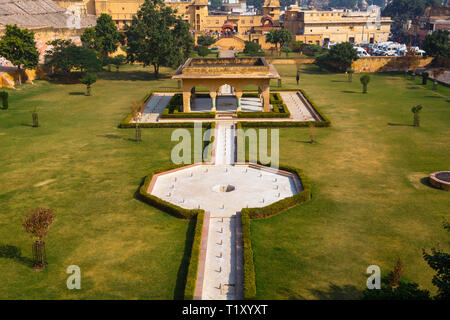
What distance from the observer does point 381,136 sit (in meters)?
36.8

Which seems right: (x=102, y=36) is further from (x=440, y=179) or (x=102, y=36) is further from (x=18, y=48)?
(x=440, y=179)

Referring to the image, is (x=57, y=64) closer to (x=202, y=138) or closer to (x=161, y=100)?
(x=161, y=100)

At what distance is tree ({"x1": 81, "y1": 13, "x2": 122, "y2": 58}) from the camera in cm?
7769

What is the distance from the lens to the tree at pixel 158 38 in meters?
61.3

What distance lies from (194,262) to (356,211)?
9753mm

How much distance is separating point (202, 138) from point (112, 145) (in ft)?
23.8

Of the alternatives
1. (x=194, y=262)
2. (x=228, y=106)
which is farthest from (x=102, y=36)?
(x=194, y=262)

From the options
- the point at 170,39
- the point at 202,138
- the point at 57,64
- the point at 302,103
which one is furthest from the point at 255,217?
the point at 57,64

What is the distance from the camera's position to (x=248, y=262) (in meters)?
18.6

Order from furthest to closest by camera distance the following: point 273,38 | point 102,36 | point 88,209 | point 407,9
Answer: point 407,9
point 273,38
point 102,36
point 88,209

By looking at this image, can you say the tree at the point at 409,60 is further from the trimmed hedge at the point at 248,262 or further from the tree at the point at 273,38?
the trimmed hedge at the point at 248,262

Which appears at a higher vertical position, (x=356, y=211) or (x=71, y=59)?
(x=71, y=59)

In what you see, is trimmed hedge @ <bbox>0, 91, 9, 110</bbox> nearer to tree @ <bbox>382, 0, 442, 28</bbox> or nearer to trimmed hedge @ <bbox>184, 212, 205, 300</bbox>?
trimmed hedge @ <bbox>184, 212, 205, 300</bbox>

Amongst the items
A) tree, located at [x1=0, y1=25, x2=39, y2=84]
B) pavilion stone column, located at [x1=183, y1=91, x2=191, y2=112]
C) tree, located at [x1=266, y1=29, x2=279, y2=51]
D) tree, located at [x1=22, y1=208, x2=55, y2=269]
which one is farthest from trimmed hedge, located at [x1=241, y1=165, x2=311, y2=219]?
tree, located at [x1=266, y1=29, x2=279, y2=51]
